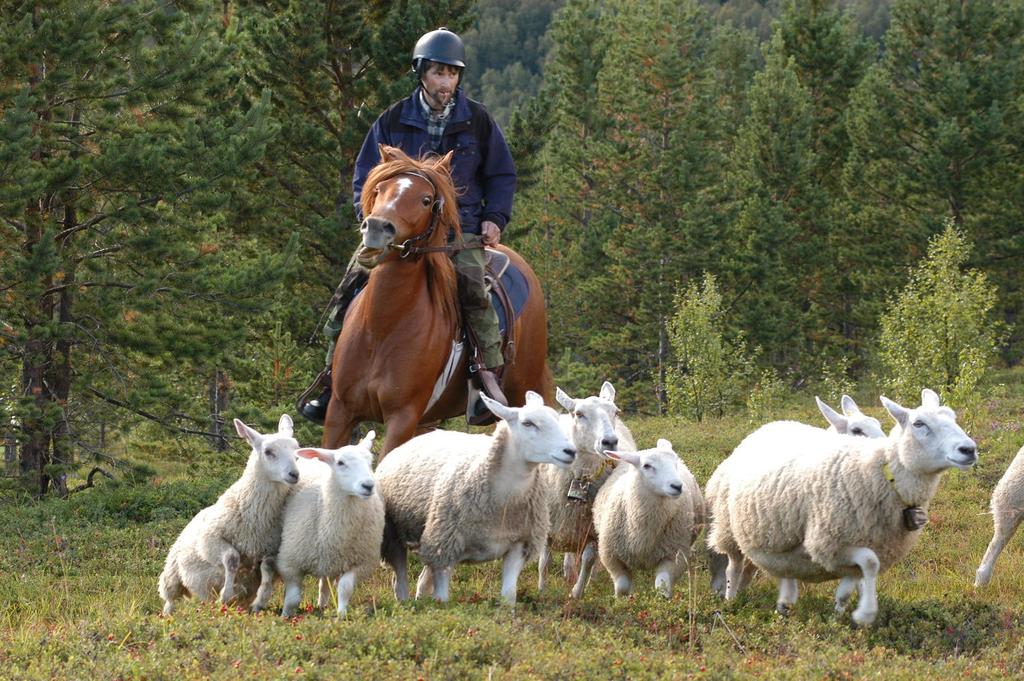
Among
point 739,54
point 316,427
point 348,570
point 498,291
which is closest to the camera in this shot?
point 348,570

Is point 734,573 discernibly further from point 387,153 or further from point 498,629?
point 387,153

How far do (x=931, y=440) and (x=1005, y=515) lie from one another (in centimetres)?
236

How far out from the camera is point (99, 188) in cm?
1373

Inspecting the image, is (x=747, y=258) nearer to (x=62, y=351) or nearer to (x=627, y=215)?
(x=627, y=215)

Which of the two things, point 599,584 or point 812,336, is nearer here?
point 599,584

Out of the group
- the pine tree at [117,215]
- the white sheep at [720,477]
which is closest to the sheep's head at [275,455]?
the white sheep at [720,477]

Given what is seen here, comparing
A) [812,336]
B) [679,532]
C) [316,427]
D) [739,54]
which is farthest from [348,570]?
[739,54]

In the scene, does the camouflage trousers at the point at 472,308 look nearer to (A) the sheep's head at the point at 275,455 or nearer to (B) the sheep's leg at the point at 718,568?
(A) the sheep's head at the point at 275,455

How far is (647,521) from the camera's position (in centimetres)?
841

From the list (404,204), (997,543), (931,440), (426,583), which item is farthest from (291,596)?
(997,543)

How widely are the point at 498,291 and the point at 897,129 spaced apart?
95.8 ft

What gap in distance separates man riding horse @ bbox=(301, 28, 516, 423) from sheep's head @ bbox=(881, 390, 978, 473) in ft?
11.1

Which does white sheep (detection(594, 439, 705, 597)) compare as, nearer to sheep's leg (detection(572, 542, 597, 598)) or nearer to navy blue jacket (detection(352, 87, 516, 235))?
sheep's leg (detection(572, 542, 597, 598))

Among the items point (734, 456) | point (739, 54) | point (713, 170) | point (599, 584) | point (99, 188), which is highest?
point (739, 54)
